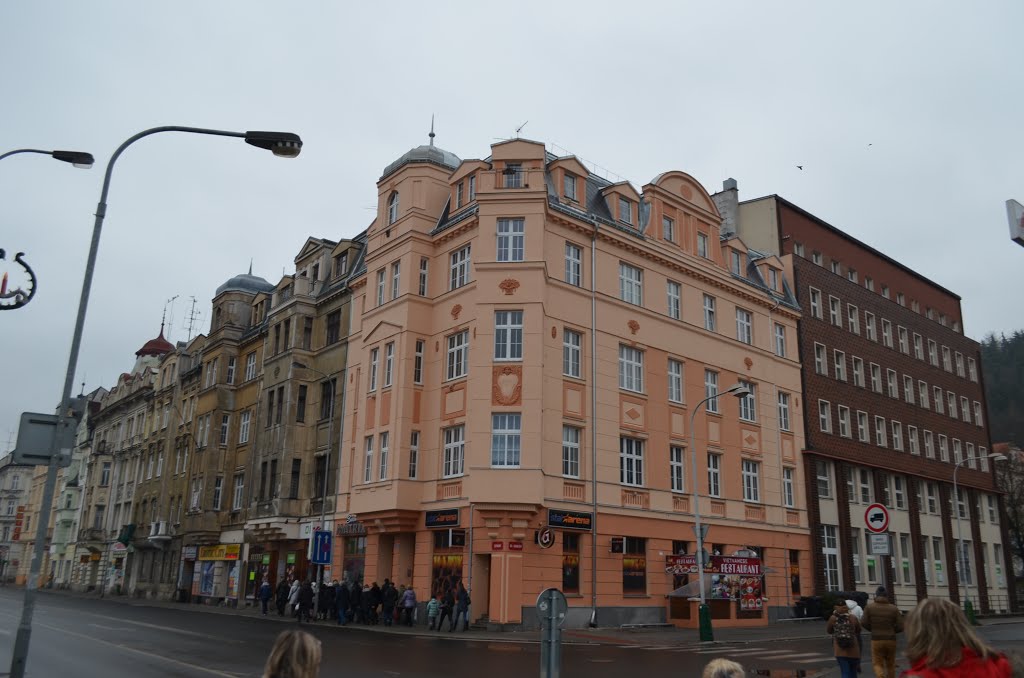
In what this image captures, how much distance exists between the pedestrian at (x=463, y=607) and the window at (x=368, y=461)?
7.72 metres

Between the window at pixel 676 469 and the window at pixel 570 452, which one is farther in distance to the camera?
the window at pixel 676 469

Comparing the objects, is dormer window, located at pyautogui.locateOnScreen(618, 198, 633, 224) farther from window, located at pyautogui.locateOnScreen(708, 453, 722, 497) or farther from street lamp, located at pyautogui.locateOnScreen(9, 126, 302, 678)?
street lamp, located at pyautogui.locateOnScreen(9, 126, 302, 678)

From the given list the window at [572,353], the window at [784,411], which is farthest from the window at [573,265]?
the window at [784,411]

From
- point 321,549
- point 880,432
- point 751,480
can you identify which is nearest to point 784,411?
point 751,480

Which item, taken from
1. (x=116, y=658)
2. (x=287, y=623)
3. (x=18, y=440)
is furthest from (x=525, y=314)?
(x=18, y=440)

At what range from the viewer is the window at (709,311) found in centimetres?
3931

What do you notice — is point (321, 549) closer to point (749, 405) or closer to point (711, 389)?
point (711, 389)

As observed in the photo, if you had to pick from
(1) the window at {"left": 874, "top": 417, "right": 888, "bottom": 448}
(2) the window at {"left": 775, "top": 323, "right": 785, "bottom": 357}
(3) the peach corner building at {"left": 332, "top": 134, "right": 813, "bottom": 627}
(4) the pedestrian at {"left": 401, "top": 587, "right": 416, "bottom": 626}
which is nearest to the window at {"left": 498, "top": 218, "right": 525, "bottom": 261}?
(3) the peach corner building at {"left": 332, "top": 134, "right": 813, "bottom": 627}

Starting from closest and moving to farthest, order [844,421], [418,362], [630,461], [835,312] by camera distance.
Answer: [630,461] < [418,362] < [844,421] < [835,312]

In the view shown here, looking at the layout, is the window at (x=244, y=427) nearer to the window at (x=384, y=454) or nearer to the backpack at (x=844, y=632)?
the window at (x=384, y=454)

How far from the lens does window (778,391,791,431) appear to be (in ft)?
138

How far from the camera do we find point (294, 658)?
4676 millimetres

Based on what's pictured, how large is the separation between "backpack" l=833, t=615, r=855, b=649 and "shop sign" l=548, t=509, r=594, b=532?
17014 mm

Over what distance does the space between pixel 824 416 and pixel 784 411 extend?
3769 millimetres
